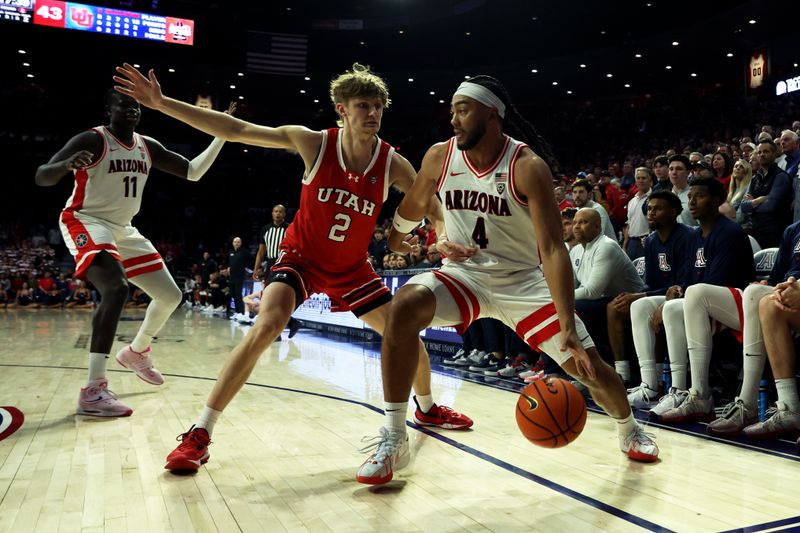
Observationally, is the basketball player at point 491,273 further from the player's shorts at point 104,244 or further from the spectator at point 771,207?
the spectator at point 771,207

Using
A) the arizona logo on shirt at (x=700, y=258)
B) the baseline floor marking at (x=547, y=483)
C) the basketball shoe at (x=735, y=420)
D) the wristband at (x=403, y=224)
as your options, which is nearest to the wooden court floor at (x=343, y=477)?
the baseline floor marking at (x=547, y=483)

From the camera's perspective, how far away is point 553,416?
2.97 metres

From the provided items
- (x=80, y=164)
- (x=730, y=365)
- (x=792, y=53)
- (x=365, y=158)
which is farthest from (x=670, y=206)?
(x=792, y=53)

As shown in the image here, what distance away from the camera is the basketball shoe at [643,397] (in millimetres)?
4750

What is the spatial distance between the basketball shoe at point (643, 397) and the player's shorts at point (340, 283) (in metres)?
2.12

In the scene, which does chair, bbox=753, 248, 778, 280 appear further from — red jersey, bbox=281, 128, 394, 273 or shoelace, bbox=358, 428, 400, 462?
shoelace, bbox=358, 428, 400, 462

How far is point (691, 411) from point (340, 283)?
2.43 m

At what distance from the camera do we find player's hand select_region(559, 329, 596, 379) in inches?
117

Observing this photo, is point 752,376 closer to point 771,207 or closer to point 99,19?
point 771,207

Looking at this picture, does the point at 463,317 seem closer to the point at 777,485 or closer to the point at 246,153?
the point at 777,485

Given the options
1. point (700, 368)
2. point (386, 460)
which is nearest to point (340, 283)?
point (386, 460)

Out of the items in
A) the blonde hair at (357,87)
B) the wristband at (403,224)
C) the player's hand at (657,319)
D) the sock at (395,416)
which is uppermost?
the blonde hair at (357,87)

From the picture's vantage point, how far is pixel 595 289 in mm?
5418

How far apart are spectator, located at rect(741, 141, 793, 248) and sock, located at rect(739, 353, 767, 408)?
2492 mm
